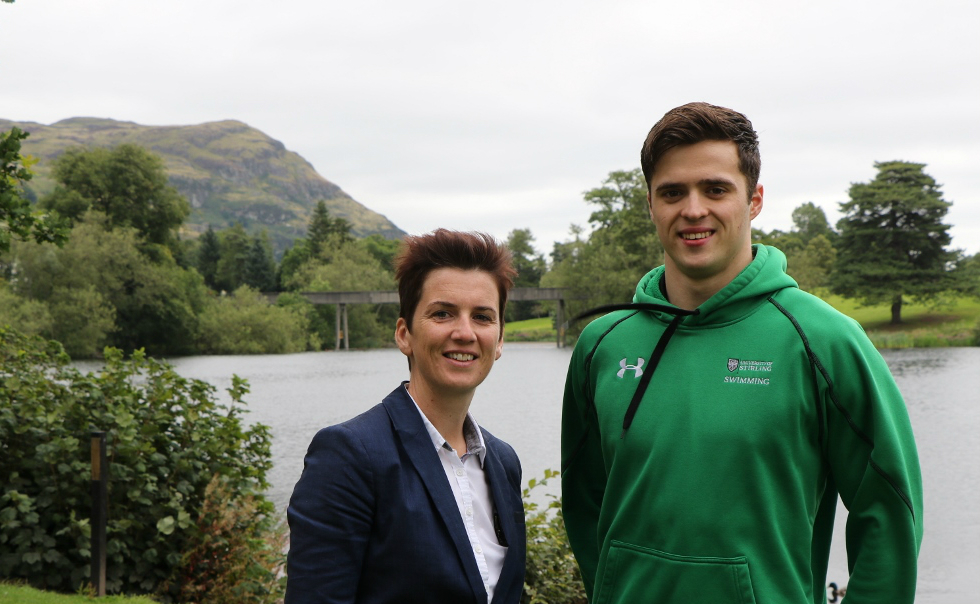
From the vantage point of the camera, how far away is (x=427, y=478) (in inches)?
90.2

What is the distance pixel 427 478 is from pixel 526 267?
10604 cm

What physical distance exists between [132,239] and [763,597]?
50971 millimetres

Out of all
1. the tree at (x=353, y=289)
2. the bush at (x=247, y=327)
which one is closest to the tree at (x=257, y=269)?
the tree at (x=353, y=289)

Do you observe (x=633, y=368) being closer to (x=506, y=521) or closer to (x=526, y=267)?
(x=506, y=521)

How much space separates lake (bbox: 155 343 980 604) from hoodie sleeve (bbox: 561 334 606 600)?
5441 millimetres

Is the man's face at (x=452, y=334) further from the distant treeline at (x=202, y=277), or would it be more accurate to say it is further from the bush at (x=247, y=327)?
the bush at (x=247, y=327)

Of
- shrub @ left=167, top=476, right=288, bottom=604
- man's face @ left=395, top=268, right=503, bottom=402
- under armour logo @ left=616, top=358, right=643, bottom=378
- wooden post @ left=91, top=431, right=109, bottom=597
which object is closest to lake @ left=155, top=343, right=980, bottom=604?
shrub @ left=167, top=476, right=288, bottom=604

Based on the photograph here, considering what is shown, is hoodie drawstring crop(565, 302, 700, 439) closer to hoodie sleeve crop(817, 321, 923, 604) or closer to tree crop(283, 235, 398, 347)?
hoodie sleeve crop(817, 321, 923, 604)

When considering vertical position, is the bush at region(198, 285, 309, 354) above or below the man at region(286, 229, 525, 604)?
below

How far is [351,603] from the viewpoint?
215 cm

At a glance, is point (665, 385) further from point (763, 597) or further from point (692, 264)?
point (763, 597)

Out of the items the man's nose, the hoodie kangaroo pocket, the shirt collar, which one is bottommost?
the hoodie kangaroo pocket

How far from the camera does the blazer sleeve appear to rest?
7.00 ft

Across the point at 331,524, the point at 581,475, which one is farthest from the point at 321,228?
the point at 331,524
